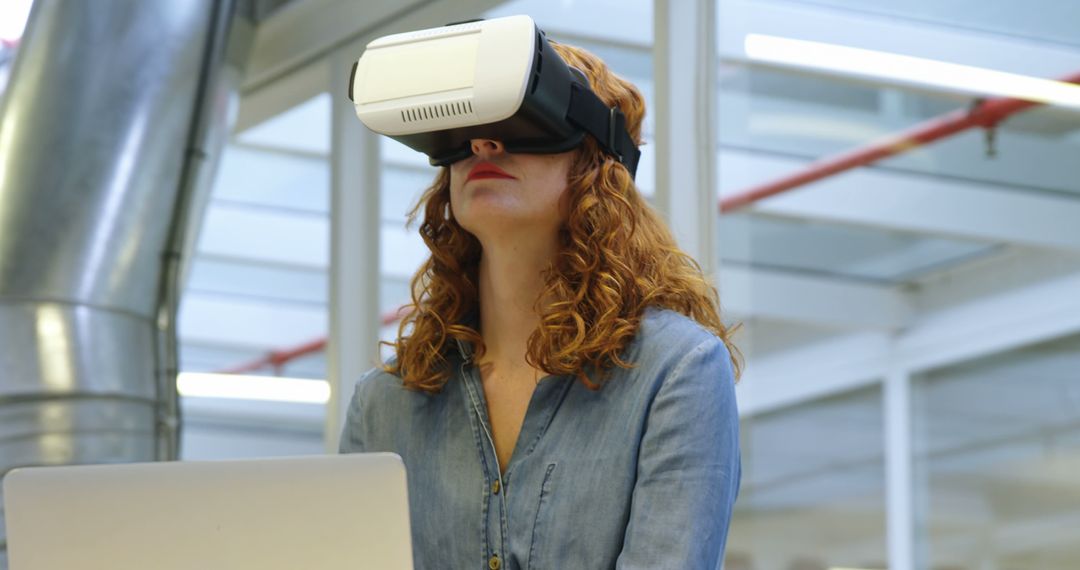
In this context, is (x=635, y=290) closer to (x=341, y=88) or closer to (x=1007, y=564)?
(x=1007, y=564)

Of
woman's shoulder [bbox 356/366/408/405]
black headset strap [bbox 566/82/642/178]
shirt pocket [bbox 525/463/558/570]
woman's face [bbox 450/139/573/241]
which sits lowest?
shirt pocket [bbox 525/463/558/570]

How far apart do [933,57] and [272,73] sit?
2.07 meters

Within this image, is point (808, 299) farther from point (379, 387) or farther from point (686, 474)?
point (686, 474)

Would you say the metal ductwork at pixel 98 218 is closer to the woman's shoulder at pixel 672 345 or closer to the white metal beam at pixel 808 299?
the white metal beam at pixel 808 299

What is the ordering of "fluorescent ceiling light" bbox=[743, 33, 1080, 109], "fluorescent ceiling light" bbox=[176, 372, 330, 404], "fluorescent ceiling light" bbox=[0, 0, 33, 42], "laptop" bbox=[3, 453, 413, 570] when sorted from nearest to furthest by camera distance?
"laptop" bbox=[3, 453, 413, 570], "fluorescent ceiling light" bbox=[743, 33, 1080, 109], "fluorescent ceiling light" bbox=[0, 0, 33, 42], "fluorescent ceiling light" bbox=[176, 372, 330, 404]

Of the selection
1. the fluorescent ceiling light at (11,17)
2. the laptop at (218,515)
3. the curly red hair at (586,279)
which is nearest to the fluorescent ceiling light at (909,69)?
the curly red hair at (586,279)

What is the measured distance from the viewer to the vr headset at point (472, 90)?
135 centimetres

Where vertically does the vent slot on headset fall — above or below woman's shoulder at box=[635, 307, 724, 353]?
above

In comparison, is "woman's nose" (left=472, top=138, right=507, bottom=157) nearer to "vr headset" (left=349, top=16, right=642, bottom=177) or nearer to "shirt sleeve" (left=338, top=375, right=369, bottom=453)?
"vr headset" (left=349, top=16, right=642, bottom=177)

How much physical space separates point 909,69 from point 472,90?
1.17 meters

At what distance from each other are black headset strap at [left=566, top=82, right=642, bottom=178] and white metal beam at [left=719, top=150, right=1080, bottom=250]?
2.65ft

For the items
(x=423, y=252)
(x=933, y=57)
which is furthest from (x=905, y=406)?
(x=423, y=252)

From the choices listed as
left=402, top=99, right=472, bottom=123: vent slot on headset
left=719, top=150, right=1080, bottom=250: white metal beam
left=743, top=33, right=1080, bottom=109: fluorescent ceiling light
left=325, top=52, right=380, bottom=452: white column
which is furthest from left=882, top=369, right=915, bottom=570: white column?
left=325, top=52, right=380, bottom=452: white column

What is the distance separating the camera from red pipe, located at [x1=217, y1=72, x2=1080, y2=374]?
2.20 meters
